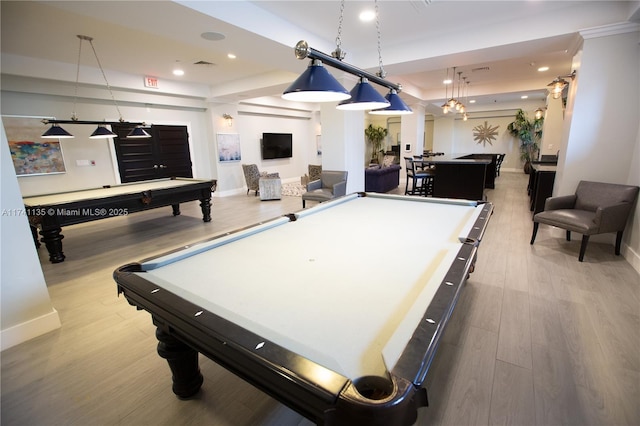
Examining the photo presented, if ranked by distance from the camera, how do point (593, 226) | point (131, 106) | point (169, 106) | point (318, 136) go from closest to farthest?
point (593, 226) < point (131, 106) < point (169, 106) < point (318, 136)

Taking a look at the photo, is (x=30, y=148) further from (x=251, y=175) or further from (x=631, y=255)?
(x=631, y=255)

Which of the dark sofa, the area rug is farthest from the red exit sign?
the dark sofa

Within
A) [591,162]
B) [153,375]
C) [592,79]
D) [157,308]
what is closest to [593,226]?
[591,162]

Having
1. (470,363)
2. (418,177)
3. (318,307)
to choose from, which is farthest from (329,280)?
(418,177)

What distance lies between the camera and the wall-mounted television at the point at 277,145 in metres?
9.48

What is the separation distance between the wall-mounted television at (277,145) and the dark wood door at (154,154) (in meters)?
2.59

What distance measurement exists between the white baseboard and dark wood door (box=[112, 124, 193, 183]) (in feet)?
15.6

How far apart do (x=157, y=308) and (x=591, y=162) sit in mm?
4904

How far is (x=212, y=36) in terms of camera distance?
333 centimetres

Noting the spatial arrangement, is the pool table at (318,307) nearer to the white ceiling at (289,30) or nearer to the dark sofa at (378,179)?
the white ceiling at (289,30)

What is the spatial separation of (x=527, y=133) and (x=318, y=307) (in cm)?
1298

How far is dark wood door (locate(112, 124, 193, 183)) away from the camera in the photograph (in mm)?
6312

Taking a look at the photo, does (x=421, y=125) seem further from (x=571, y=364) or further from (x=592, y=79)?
(x=571, y=364)

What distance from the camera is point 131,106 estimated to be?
640 cm
